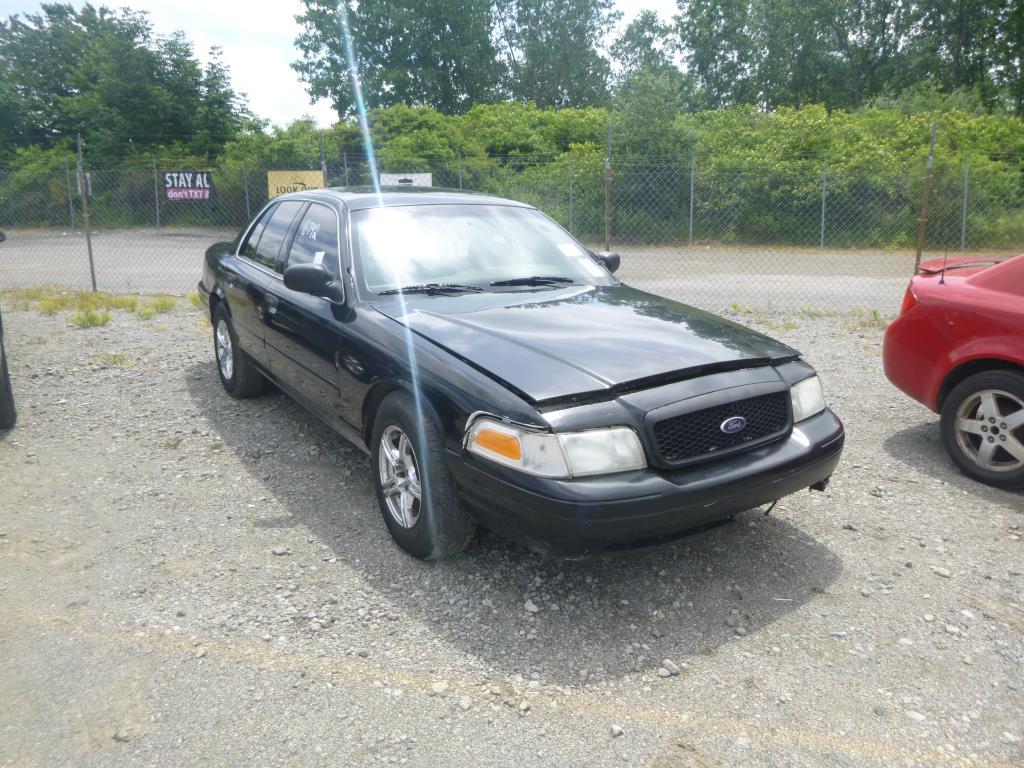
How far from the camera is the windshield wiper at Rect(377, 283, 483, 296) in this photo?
164 inches

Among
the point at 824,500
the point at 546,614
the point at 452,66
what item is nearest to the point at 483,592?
the point at 546,614

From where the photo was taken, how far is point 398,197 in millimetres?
4855

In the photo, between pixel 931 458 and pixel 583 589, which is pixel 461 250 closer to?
pixel 583 589

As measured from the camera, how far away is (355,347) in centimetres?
396

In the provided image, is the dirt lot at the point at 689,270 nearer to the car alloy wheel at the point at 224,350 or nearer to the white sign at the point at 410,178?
the white sign at the point at 410,178

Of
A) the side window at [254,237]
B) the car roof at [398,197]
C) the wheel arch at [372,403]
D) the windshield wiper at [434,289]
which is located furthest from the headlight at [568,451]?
the side window at [254,237]

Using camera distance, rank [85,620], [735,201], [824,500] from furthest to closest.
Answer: [735,201] → [824,500] → [85,620]

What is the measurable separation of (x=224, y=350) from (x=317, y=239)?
1994mm

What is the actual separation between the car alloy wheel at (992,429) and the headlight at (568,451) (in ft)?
8.53

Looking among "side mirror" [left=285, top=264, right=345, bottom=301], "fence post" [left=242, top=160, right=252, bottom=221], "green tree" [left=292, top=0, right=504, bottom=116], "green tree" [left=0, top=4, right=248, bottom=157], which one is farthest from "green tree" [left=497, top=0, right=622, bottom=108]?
"side mirror" [left=285, top=264, right=345, bottom=301]

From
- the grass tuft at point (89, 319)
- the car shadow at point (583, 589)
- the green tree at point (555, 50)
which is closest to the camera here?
the car shadow at point (583, 589)

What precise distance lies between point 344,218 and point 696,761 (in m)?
3.29

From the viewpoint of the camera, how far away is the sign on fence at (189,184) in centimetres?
2489

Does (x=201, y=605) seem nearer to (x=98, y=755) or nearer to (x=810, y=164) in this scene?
(x=98, y=755)
